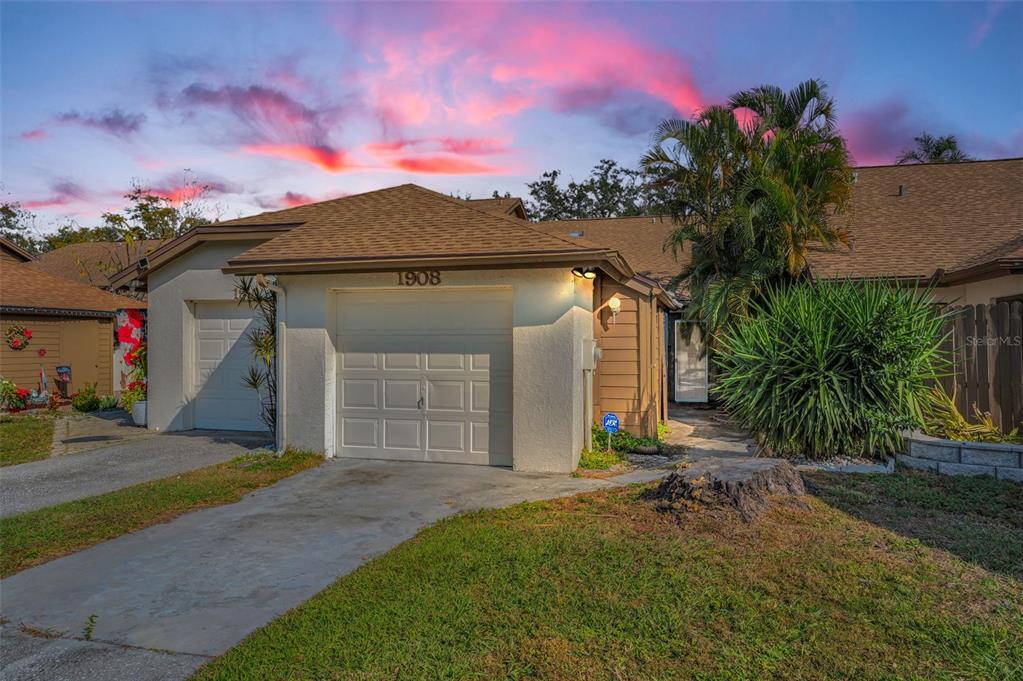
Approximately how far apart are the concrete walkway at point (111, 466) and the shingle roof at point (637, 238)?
1046cm

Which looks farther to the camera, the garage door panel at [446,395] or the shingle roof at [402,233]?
the garage door panel at [446,395]

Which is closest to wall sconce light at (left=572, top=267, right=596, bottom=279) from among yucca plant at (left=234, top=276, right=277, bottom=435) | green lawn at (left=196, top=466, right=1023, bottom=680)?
green lawn at (left=196, top=466, right=1023, bottom=680)

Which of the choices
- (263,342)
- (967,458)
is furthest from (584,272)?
(263,342)

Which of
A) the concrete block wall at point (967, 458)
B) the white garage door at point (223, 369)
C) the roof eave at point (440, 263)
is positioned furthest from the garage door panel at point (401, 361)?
the concrete block wall at point (967, 458)

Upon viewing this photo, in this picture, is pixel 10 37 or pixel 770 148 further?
pixel 770 148

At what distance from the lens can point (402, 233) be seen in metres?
9.23

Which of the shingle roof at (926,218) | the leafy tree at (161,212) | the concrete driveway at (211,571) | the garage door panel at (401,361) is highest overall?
the leafy tree at (161,212)

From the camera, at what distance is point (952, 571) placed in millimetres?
4418

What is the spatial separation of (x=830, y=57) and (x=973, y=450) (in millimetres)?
7683

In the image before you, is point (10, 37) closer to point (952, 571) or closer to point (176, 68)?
point (176, 68)

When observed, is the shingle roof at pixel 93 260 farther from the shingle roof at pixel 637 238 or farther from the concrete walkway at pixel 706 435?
the concrete walkway at pixel 706 435

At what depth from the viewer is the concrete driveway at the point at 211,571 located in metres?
3.71

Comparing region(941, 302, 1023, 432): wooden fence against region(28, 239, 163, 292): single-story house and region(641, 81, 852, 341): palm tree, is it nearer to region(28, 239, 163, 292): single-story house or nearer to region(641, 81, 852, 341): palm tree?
region(641, 81, 852, 341): palm tree

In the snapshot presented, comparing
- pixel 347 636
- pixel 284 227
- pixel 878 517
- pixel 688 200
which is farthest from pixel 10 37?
pixel 878 517
